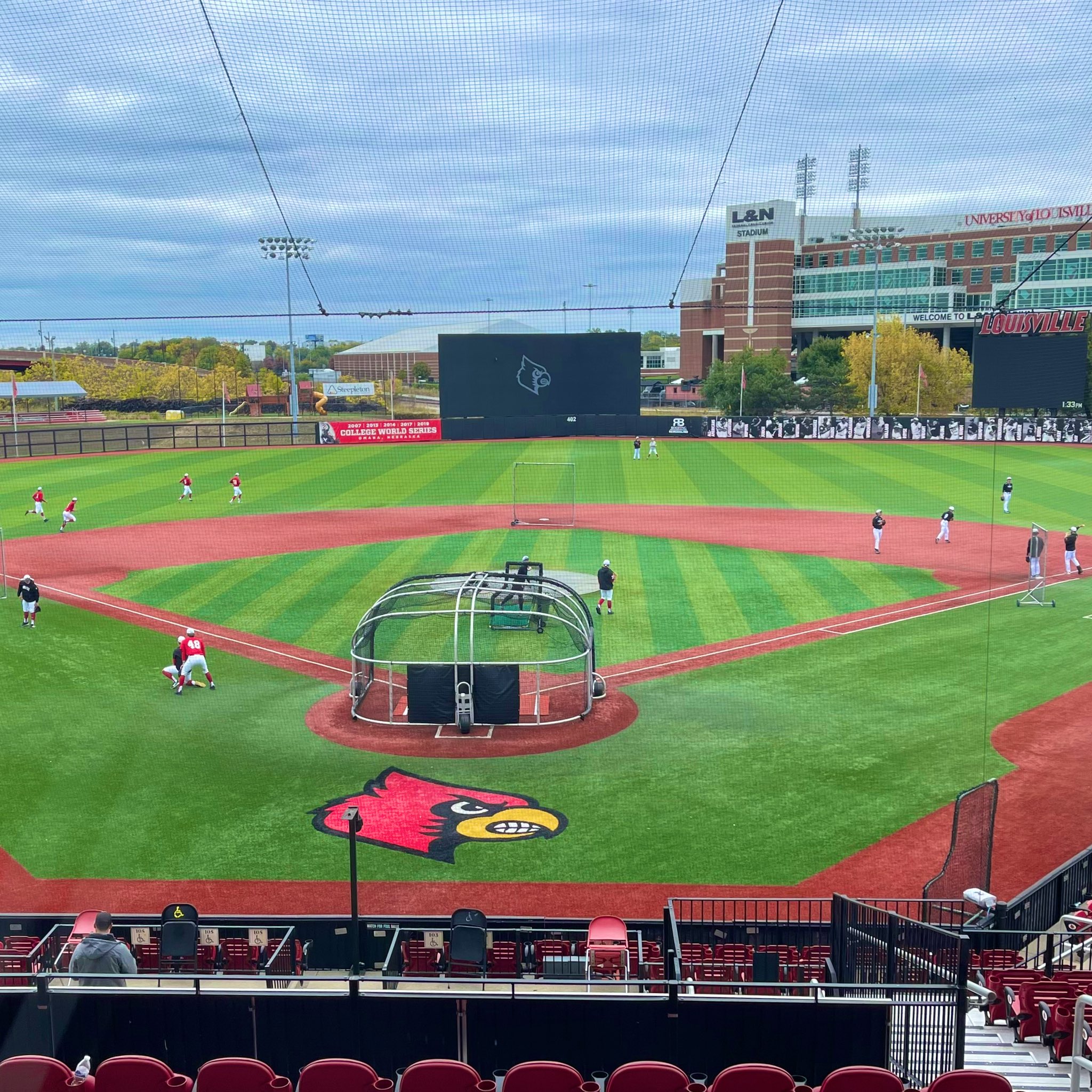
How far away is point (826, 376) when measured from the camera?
293 feet

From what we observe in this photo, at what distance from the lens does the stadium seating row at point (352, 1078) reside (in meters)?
6.82

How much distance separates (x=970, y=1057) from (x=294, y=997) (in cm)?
499

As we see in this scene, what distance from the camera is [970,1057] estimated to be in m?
8.34

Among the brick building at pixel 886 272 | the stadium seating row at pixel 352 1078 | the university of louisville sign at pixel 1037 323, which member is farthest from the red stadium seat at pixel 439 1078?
the brick building at pixel 886 272

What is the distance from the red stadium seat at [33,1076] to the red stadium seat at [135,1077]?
0.20 m

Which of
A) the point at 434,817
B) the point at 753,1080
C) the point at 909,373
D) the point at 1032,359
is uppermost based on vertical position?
the point at 909,373

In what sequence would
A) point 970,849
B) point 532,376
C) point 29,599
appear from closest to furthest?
point 970,849, point 29,599, point 532,376

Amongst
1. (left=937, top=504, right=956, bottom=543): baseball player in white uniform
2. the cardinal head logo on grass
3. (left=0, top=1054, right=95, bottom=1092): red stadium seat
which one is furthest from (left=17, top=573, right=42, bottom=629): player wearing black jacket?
(left=937, top=504, right=956, bottom=543): baseball player in white uniform

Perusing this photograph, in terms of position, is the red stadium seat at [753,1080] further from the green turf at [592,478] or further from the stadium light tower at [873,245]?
the stadium light tower at [873,245]

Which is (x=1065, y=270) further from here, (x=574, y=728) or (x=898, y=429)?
(x=574, y=728)

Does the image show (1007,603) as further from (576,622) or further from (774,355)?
(774,355)

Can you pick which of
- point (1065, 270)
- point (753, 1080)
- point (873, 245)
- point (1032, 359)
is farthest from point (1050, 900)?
point (873, 245)

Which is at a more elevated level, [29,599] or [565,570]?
[29,599]

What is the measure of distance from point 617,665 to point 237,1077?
17.1m
